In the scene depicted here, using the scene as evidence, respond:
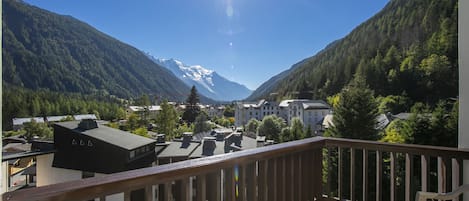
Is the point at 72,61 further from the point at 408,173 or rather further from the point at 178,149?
the point at 408,173

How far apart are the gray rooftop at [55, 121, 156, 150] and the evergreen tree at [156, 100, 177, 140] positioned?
39 cm

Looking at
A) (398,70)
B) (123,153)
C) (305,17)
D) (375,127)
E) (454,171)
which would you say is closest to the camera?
(454,171)

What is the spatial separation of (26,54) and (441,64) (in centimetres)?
560

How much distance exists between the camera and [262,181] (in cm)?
177

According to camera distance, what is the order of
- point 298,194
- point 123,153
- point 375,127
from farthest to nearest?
point 375,127, point 123,153, point 298,194

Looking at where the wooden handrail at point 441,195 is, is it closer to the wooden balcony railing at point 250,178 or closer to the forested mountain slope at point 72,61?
the wooden balcony railing at point 250,178

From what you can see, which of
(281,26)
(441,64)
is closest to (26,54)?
(281,26)

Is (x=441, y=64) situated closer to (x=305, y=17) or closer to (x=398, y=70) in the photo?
→ (x=398, y=70)

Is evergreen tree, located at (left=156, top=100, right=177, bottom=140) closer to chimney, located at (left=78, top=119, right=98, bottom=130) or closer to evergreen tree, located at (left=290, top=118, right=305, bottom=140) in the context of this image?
chimney, located at (left=78, top=119, right=98, bottom=130)

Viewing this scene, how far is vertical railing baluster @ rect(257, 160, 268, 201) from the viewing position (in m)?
1.76

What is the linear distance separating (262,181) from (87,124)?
274cm

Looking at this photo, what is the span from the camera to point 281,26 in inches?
212

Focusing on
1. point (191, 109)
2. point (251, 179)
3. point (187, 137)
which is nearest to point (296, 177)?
point (251, 179)

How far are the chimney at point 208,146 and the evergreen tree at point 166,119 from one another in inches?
20.6
